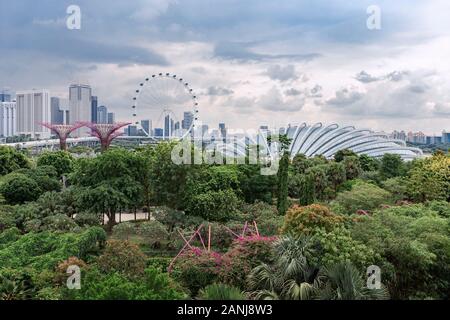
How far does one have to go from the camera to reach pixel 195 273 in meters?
12.8

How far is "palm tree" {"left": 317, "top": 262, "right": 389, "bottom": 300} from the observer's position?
955 centimetres

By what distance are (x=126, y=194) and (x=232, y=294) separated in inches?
565

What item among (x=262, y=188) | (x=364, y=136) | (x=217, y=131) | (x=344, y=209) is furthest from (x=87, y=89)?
(x=344, y=209)

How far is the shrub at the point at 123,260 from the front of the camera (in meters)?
11.8

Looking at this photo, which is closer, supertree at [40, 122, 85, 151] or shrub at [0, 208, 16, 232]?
shrub at [0, 208, 16, 232]

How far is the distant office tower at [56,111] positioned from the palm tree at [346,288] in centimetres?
12677

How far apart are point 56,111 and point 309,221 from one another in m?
128

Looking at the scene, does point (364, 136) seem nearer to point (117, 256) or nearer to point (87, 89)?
point (117, 256)

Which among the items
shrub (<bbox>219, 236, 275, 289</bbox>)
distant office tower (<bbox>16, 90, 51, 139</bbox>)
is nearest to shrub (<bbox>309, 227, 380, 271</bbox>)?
shrub (<bbox>219, 236, 275, 289</bbox>)

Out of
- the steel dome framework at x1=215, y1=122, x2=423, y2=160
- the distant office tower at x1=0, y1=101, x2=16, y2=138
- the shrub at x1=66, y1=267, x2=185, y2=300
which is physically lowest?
the shrub at x1=66, y1=267, x2=185, y2=300

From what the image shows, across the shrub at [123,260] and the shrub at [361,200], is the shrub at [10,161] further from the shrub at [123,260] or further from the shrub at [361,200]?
the shrub at [123,260]

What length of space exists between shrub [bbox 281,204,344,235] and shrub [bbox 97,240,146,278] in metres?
4.23

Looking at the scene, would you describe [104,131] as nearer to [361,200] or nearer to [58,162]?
[58,162]

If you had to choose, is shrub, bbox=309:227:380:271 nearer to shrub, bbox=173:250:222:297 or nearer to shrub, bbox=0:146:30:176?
shrub, bbox=173:250:222:297
